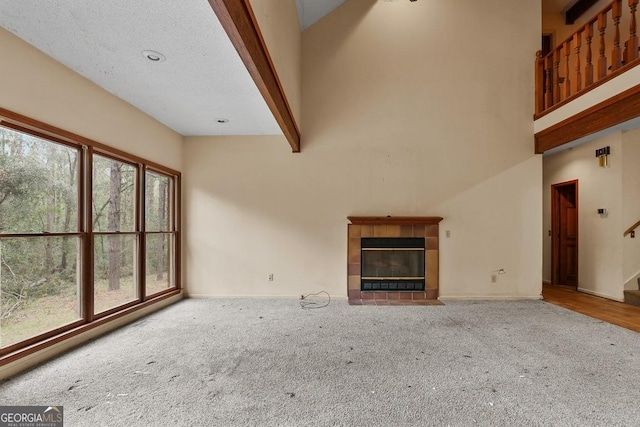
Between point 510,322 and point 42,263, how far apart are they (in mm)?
4813

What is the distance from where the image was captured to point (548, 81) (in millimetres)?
4383

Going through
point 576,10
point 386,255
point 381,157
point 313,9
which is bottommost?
point 386,255

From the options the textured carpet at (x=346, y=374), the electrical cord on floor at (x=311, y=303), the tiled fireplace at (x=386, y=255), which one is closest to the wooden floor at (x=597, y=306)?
the textured carpet at (x=346, y=374)

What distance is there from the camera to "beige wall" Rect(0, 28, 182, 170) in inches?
84.6

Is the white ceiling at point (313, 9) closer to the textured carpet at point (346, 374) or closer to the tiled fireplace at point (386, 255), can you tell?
the tiled fireplace at point (386, 255)

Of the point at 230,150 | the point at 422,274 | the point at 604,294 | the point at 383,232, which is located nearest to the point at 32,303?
the point at 230,150

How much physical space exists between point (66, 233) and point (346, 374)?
110 inches

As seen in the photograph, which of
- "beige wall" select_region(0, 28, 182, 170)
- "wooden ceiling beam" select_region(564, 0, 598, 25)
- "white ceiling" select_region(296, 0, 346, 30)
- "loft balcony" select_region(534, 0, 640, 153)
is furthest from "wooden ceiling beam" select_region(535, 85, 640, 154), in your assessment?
"beige wall" select_region(0, 28, 182, 170)

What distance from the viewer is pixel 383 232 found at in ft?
14.5

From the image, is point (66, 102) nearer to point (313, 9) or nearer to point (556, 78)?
point (313, 9)

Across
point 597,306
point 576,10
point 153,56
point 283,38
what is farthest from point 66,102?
point 576,10

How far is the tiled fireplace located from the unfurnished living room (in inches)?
1.2

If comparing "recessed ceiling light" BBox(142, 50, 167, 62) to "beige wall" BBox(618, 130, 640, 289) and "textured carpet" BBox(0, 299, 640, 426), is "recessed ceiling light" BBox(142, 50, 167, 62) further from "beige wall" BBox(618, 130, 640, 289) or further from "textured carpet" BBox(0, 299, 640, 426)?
"beige wall" BBox(618, 130, 640, 289)

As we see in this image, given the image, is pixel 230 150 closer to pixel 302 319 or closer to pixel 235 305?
pixel 235 305
